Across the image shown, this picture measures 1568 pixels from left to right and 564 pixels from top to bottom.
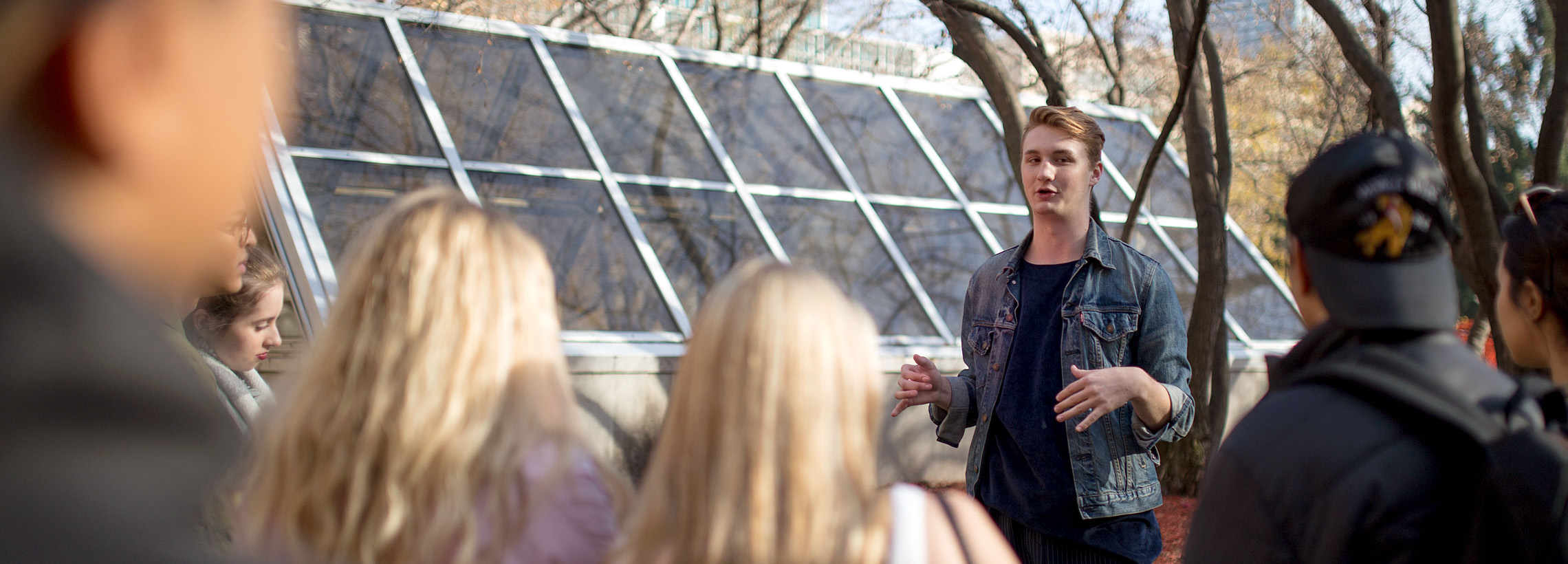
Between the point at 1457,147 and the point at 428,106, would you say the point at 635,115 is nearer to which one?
the point at 428,106

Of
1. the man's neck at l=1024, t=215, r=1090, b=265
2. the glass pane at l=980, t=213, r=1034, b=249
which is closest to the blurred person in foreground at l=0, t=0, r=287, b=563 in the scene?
the man's neck at l=1024, t=215, r=1090, b=265

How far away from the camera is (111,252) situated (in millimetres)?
495

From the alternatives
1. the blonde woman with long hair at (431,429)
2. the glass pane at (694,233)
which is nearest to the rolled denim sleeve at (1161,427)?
the blonde woman with long hair at (431,429)

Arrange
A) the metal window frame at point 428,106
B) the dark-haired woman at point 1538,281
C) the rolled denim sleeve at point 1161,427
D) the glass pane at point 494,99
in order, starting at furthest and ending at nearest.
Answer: the glass pane at point 494,99 → the metal window frame at point 428,106 → the rolled denim sleeve at point 1161,427 → the dark-haired woman at point 1538,281

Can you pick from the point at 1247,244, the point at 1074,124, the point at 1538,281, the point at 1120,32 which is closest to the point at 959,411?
the point at 1074,124

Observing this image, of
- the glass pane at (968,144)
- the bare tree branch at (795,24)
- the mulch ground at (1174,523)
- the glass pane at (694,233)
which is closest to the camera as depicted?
the mulch ground at (1174,523)

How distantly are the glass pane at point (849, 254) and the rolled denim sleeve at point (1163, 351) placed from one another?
5064 millimetres

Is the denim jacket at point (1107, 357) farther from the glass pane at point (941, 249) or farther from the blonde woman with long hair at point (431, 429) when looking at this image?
the glass pane at point (941, 249)

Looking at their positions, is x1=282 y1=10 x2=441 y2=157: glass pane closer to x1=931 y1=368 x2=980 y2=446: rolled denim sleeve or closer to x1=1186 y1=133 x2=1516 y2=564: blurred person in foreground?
x1=931 y1=368 x2=980 y2=446: rolled denim sleeve

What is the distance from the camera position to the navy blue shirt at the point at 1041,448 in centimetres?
321

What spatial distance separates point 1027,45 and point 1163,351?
14.5 ft

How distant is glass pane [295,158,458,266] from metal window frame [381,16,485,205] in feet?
0.33

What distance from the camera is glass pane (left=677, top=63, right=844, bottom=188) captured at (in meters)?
9.27

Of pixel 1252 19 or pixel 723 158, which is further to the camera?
pixel 1252 19
